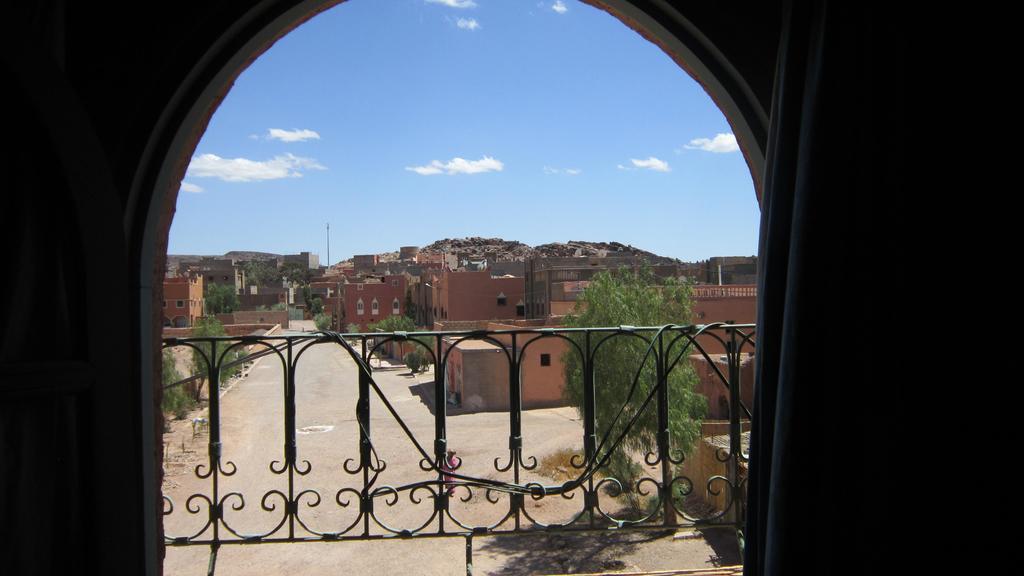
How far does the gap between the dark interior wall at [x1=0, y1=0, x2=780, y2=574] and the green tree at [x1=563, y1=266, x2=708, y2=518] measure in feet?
31.6

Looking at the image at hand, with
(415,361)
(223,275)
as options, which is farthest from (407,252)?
(415,361)

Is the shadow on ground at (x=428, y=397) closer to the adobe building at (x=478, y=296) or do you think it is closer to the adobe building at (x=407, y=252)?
the adobe building at (x=478, y=296)

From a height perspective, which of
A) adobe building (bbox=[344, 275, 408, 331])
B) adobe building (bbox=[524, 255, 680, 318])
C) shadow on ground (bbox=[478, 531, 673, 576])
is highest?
adobe building (bbox=[524, 255, 680, 318])

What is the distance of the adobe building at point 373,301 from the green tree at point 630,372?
2644 cm

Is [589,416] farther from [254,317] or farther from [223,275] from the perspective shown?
[223,275]

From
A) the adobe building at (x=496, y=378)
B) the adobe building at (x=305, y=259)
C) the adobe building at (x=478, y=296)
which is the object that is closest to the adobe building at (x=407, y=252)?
the adobe building at (x=305, y=259)

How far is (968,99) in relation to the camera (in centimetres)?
86

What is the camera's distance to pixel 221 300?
45.3 m

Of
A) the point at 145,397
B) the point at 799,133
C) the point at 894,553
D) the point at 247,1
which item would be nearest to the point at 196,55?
the point at 247,1

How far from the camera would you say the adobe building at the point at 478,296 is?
116 ft

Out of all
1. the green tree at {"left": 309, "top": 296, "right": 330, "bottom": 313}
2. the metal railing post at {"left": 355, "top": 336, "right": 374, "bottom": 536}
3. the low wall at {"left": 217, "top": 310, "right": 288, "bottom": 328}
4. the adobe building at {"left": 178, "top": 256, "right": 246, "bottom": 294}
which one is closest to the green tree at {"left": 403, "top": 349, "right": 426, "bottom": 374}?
the low wall at {"left": 217, "top": 310, "right": 288, "bottom": 328}

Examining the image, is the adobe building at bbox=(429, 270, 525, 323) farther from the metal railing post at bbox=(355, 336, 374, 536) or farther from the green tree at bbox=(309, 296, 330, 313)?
the metal railing post at bbox=(355, 336, 374, 536)

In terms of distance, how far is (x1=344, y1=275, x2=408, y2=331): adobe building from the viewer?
40688mm

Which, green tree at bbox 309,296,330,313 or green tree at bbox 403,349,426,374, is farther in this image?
green tree at bbox 309,296,330,313
